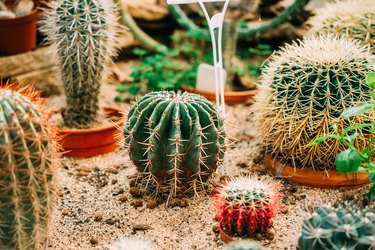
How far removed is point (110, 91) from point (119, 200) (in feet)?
6.04

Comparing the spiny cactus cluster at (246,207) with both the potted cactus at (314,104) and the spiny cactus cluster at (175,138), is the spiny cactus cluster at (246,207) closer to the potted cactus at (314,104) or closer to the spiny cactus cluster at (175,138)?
the spiny cactus cluster at (175,138)

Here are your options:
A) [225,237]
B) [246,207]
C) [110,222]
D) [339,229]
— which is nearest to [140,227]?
[110,222]

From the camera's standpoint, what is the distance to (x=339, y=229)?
2.36 m

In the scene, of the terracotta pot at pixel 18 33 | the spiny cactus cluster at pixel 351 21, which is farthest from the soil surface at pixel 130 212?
the terracotta pot at pixel 18 33

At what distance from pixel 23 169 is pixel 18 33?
2.33 m

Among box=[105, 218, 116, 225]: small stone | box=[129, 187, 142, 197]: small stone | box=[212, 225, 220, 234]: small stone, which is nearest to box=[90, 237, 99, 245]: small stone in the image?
box=[105, 218, 116, 225]: small stone

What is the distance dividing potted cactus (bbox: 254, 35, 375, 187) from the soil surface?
127 millimetres

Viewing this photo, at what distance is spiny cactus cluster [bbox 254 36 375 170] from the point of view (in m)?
3.24

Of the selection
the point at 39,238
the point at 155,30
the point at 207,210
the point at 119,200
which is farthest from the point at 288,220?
the point at 155,30

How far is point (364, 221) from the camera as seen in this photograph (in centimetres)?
238

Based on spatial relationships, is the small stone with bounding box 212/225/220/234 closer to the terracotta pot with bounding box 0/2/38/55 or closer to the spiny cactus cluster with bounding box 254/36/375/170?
the spiny cactus cluster with bounding box 254/36/375/170

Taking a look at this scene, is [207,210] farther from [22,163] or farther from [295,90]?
[22,163]

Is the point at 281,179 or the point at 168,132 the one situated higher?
the point at 168,132

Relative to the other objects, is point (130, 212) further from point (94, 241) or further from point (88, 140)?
point (88, 140)
